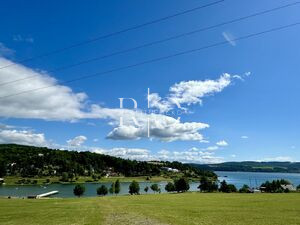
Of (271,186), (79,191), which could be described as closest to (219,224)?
(79,191)

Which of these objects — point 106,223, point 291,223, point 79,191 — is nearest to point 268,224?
point 291,223

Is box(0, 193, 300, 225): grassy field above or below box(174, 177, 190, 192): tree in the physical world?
below

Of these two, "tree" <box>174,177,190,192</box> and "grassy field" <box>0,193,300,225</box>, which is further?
"tree" <box>174,177,190,192</box>

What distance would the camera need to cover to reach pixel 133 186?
164m

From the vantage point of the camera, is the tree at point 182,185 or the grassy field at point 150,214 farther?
the tree at point 182,185

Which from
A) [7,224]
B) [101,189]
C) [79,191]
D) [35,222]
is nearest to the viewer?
[7,224]

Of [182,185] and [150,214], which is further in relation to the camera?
[182,185]

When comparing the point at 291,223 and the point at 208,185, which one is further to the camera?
the point at 208,185

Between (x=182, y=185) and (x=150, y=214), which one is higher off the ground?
(x=182, y=185)

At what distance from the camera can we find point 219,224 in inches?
1407

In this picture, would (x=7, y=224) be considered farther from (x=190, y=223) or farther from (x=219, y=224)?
(x=219, y=224)

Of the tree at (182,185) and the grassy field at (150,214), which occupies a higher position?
the tree at (182,185)

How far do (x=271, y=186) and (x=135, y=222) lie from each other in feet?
518

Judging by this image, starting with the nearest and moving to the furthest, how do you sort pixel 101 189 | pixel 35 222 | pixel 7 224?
pixel 7 224
pixel 35 222
pixel 101 189
